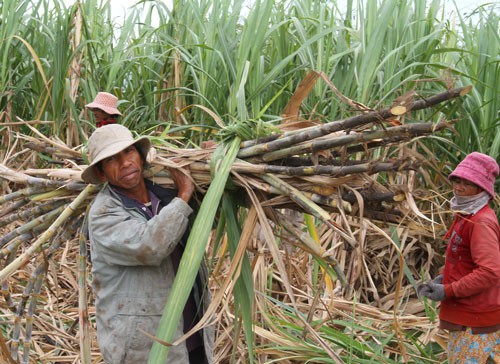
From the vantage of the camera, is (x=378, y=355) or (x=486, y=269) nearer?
(x=486, y=269)

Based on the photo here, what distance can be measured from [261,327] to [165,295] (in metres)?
1.01

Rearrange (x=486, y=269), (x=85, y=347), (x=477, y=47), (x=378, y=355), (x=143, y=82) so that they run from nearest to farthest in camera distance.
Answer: (x=85, y=347) < (x=486, y=269) < (x=378, y=355) < (x=477, y=47) < (x=143, y=82)

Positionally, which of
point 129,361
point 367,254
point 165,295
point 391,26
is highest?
point 391,26

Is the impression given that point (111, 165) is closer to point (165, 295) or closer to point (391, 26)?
point (165, 295)

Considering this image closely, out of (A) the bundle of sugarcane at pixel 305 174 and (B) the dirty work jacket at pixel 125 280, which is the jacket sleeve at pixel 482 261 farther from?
(B) the dirty work jacket at pixel 125 280

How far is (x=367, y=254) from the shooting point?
3422 millimetres

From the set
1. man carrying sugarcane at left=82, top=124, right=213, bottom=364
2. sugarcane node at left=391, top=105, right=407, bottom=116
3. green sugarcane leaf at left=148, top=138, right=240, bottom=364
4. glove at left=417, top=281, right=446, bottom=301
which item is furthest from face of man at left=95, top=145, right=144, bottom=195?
glove at left=417, top=281, right=446, bottom=301

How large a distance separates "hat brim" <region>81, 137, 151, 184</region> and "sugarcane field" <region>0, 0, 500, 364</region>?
2 centimetres

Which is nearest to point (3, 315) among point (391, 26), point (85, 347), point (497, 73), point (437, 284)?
point (85, 347)

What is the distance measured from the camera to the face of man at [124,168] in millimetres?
1966

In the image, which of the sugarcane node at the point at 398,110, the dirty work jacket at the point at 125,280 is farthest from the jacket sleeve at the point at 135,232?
the sugarcane node at the point at 398,110

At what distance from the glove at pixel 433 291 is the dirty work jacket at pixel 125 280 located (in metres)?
0.96

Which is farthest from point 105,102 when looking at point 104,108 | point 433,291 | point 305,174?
point 433,291

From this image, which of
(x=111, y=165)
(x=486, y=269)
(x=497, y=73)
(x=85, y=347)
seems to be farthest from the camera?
(x=497, y=73)
